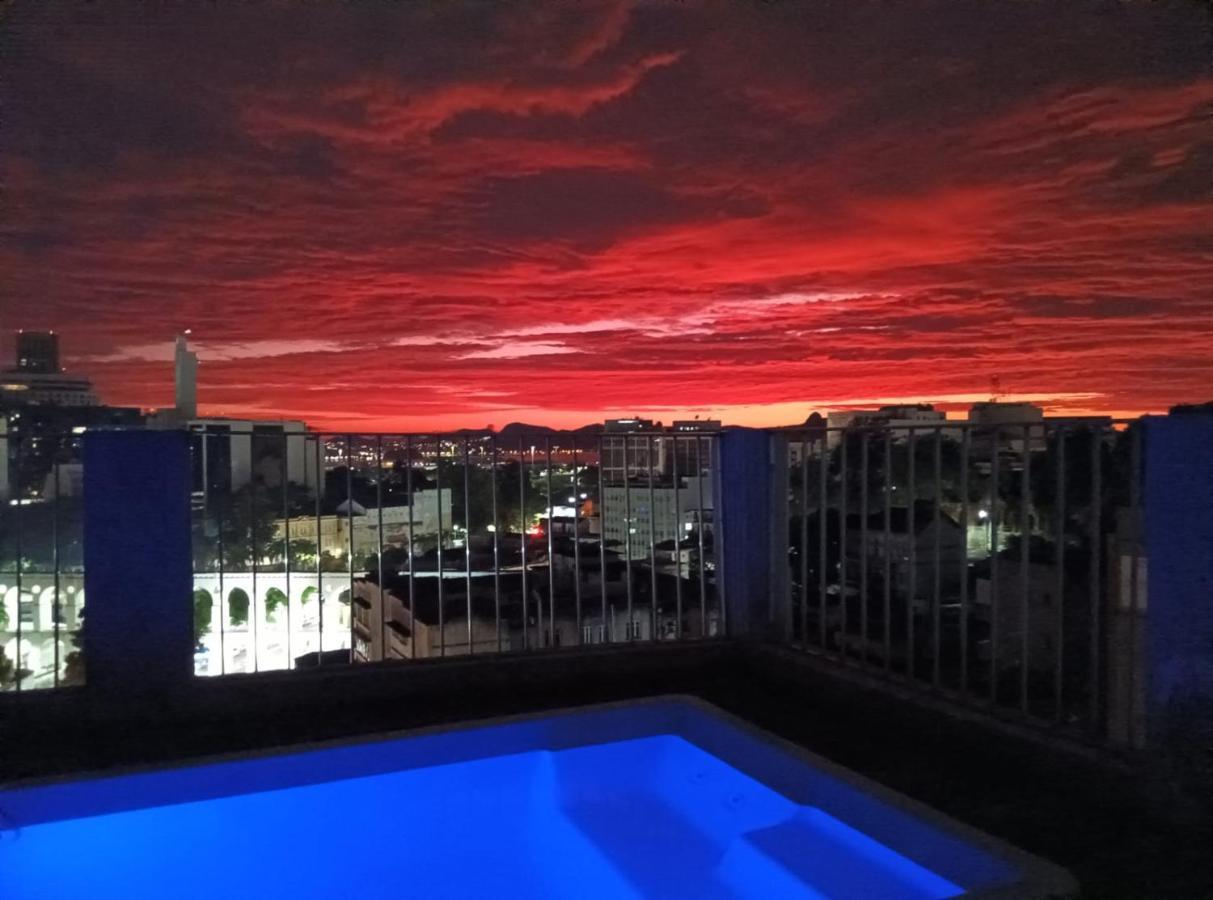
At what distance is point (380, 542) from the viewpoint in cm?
475

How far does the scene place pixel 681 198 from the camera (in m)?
10.0

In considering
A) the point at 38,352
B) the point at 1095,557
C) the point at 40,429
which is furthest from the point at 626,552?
the point at 38,352

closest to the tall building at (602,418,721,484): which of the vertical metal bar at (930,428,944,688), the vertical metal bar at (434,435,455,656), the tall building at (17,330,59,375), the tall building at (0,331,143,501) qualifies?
the vertical metal bar at (434,435,455,656)

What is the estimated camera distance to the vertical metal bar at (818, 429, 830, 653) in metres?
4.79

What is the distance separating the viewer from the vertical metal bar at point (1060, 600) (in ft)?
11.2

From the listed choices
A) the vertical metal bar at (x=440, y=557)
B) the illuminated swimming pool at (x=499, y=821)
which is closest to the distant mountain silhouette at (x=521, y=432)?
the vertical metal bar at (x=440, y=557)

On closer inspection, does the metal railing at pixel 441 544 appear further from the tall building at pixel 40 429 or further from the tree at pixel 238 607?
the tall building at pixel 40 429

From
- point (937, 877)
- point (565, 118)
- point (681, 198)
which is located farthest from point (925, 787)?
point (681, 198)

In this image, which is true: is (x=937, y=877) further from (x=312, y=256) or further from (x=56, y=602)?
(x=312, y=256)

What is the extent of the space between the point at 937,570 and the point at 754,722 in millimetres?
1048

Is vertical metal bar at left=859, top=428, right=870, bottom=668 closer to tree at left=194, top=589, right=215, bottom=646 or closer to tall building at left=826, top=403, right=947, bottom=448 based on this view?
tall building at left=826, top=403, right=947, bottom=448

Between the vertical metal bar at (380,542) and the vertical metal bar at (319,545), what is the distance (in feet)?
0.89

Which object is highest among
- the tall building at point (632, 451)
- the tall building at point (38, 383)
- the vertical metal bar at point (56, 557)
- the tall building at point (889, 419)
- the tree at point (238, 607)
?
the tall building at point (38, 383)

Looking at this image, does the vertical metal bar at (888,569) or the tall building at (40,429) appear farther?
the vertical metal bar at (888,569)
